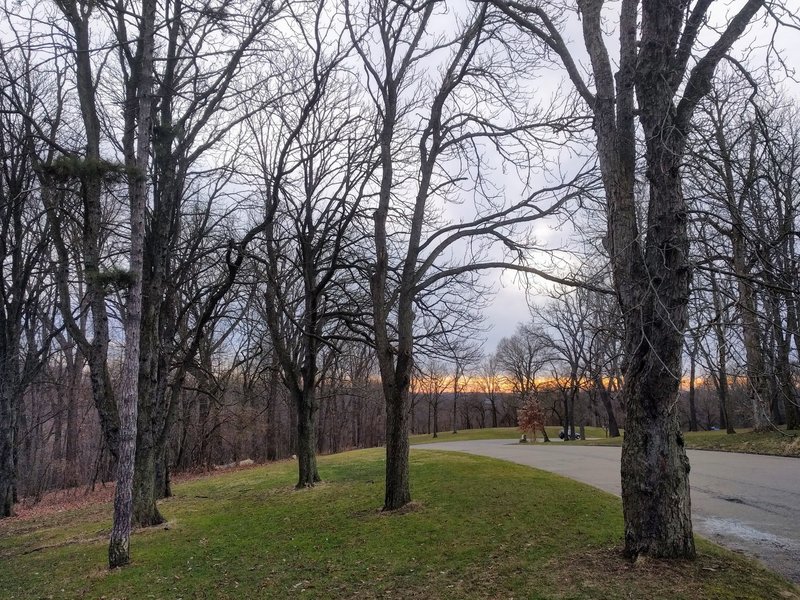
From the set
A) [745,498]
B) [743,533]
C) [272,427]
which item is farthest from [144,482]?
[272,427]

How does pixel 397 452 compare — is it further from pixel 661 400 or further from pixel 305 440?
pixel 305 440

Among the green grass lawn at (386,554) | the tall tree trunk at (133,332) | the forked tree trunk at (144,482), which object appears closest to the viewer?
the green grass lawn at (386,554)

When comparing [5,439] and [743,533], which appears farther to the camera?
[5,439]

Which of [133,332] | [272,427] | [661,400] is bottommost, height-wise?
[272,427]

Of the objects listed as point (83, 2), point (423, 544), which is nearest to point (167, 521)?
point (423, 544)

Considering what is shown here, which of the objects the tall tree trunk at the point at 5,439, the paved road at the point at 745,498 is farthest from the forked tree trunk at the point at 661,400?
the tall tree trunk at the point at 5,439

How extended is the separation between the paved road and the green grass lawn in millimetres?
720

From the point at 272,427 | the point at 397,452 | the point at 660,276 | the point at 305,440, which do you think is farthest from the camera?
the point at 272,427

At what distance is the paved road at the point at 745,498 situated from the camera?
6.29 m

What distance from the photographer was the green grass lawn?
5230 millimetres

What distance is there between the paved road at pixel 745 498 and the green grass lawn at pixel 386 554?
720mm

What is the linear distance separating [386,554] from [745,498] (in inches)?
258

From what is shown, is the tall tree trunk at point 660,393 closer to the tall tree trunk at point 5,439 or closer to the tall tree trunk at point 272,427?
the tall tree trunk at point 5,439

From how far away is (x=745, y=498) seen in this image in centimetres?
932
